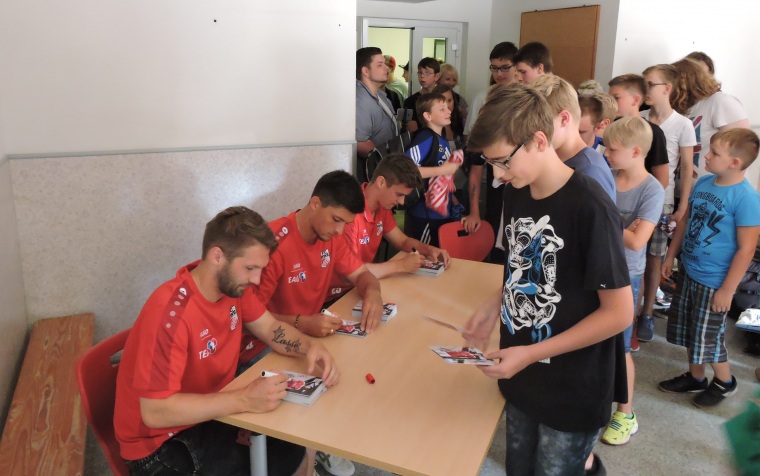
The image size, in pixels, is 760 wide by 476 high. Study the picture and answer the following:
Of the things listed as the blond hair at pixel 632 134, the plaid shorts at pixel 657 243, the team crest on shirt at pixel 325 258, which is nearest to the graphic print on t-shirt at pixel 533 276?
the team crest on shirt at pixel 325 258

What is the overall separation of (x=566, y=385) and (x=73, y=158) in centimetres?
270

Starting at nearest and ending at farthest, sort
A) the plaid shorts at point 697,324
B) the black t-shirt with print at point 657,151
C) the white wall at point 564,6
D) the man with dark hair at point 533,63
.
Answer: the plaid shorts at point 697,324, the black t-shirt with print at point 657,151, the man with dark hair at point 533,63, the white wall at point 564,6

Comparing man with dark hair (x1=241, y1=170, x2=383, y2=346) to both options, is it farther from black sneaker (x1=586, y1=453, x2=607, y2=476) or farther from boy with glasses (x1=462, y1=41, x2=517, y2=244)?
boy with glasses (x1=462, y1=41, x2=517, y2=244)

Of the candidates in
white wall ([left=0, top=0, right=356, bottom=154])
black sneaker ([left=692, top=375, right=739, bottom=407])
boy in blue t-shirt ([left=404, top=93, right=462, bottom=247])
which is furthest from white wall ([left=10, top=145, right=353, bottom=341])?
black sneaker ([left=692, top=375, right=739, bottom=407])

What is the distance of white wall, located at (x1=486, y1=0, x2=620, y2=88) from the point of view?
5398 mm

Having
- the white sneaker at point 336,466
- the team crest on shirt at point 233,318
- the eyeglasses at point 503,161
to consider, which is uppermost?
the eyeglasses at point 503,161

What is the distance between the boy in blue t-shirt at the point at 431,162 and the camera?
3691 millimetres

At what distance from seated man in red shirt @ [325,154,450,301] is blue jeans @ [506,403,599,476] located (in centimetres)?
115

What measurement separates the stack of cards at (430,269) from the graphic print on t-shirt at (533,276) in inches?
47.3

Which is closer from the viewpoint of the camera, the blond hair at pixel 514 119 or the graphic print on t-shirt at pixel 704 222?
the blond hair at pixel 514 119

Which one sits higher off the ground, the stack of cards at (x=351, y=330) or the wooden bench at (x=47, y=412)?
the stack of cards at (x=351, y=330)

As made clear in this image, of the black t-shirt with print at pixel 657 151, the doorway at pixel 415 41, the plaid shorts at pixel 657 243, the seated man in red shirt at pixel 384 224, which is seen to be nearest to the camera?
the seated man in red shirt at pixel 384 224

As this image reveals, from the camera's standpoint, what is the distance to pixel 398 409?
1644 millimetres

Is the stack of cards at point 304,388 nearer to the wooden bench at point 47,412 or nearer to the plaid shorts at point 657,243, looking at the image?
the wooden bench at point 47,412
